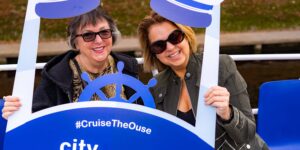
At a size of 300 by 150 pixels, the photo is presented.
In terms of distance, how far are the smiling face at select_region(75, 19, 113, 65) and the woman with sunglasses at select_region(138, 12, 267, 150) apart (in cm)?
15

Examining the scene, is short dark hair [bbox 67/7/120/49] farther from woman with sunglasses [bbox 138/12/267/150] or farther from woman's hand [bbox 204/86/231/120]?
woman's hand [bbox 204/86/231/120]

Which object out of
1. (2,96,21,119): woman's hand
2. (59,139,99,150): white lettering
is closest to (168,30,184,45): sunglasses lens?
(59,139,99,150): white lettering

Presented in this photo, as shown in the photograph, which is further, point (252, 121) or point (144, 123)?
point (252, 121)

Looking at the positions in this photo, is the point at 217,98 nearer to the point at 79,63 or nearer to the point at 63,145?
the point at 63,145

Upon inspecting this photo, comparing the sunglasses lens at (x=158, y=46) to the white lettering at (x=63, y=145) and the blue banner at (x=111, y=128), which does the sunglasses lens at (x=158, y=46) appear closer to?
the blue banner at (x=111, y=128)

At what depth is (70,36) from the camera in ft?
7.15

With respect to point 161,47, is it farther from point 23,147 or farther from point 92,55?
point 23,147

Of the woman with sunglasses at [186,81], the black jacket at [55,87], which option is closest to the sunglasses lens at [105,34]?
the woman with sunglasses at [186,81]

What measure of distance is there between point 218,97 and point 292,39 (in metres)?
7.66

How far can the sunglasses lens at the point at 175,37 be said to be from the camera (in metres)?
1.98

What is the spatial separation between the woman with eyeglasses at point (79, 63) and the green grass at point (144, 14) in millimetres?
6851

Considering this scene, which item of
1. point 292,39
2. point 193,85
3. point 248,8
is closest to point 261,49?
point 292,39

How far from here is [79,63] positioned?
2270 mm

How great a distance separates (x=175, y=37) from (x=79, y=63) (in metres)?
0.50
